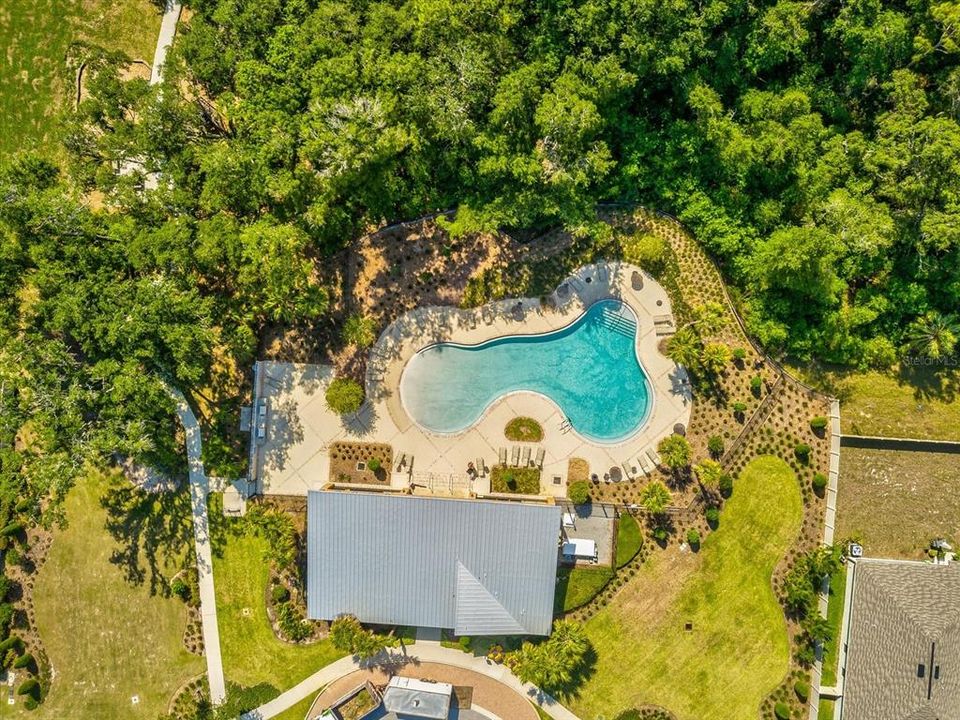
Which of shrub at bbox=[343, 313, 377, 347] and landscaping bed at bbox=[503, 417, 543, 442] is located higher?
shrub at bbox=[343, 313, 377, 347]

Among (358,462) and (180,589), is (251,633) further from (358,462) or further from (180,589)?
(358,462)

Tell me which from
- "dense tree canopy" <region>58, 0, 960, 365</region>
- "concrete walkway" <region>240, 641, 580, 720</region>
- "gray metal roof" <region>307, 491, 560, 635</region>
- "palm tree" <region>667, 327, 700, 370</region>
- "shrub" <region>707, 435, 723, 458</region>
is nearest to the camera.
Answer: "dense tree canopy" <region>58, 0, 960, 365</region>

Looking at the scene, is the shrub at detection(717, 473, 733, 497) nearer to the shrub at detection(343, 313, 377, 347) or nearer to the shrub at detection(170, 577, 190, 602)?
the shrub at detection(343, 313, 377, 347)

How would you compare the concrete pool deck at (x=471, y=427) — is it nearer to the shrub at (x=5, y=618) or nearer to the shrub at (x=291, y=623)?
the shrub at (x=291, y=623)

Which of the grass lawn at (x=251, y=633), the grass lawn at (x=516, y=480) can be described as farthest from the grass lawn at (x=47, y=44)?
the grass lawn at (x=516, y=480)

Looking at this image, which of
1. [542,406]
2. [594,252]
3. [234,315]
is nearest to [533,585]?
[542,406]

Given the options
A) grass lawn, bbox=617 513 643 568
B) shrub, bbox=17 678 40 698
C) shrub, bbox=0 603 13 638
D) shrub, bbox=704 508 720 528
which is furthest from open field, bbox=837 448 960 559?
shrub, bbox=0 603 13 638
